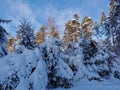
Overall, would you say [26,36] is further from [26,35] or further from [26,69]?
[26,69]

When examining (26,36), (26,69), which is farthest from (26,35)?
(26,69)

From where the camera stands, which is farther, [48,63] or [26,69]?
[48,63]

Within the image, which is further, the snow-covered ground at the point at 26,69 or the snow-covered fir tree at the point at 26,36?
the snow-covered fir tree at the point at 26,36

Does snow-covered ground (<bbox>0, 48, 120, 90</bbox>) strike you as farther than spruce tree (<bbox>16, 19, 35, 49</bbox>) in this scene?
No

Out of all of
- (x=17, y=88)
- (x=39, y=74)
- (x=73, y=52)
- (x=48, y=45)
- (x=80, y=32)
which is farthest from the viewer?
(x=80, y=32)

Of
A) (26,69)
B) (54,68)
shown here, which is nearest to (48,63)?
(54,68)

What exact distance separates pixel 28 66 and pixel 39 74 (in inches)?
28.8

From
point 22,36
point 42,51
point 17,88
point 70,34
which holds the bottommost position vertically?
point 17,88

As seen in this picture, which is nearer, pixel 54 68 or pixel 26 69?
pixel 26 69

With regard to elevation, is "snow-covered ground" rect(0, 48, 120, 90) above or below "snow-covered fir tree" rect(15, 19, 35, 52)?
below

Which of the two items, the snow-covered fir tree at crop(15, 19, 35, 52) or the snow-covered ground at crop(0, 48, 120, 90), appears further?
the snow-covered fir tree at crop(15, 19, 35, 52)

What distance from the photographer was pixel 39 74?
1040 cm

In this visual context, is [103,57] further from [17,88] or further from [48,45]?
[17,88]

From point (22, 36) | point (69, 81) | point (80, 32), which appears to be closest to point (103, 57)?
point (69, 81)
